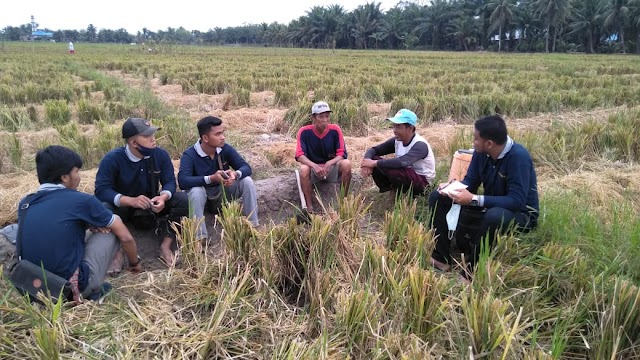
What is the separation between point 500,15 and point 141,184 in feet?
171

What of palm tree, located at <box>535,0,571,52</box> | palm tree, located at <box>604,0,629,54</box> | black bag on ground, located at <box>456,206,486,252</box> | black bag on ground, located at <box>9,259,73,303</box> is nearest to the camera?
black bag on ground, located at <box>9,259,73,303</box>

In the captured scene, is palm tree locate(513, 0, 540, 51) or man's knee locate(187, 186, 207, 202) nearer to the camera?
man's knee locate(187, 186, 207, 202)

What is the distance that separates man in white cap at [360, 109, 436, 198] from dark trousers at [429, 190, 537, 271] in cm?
67

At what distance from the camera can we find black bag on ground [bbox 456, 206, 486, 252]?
3174 millimetres

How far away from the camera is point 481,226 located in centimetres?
303

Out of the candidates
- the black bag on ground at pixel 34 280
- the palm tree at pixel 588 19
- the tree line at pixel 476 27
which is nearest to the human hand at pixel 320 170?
the black bag on ground at pixel 34 280

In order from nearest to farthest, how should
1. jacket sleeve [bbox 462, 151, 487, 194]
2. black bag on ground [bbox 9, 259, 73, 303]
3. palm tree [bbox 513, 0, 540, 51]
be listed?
black bag on ground [bbox 9, 259, 73, 303], jacket sleeve [bbox 462, 151, 487, 194], palm tree [bbox 513, 0, 540, 51]

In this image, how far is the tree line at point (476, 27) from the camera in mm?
43750

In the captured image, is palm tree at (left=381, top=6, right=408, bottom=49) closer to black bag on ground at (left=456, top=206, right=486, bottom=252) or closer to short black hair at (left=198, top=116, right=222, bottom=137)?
short black hair at (left=198, top=116, right=222, bottom=137)

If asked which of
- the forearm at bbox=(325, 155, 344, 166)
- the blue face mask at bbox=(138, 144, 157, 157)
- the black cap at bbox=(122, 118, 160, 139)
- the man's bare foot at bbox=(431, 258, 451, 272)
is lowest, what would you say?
the man's bare foot at bbox=(431, 258, 451, 272)

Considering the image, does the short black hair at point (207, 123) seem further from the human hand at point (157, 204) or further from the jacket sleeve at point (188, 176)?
the human hand at point (157, 204)

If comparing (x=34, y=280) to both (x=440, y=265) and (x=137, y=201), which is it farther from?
(x=440, y=265)

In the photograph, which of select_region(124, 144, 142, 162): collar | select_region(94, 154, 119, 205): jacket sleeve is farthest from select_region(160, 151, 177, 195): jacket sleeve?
select_region(94, 154, 119, 205): jacket sleeve

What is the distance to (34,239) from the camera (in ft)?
8.05
